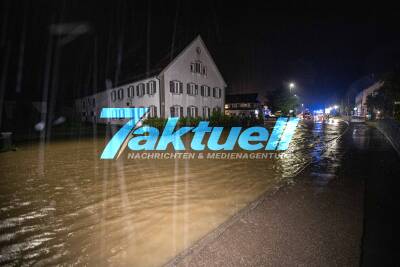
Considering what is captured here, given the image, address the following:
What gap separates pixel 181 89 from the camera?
3002 centimetres

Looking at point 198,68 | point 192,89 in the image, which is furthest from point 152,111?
point 198,68

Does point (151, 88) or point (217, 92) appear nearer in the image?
point (151, 88)

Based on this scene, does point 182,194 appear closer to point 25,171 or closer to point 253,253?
point 253,253

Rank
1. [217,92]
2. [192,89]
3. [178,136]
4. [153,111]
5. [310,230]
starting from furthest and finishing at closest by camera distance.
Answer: [217,92], [192,89], [153,111], [178,136], [310,230]

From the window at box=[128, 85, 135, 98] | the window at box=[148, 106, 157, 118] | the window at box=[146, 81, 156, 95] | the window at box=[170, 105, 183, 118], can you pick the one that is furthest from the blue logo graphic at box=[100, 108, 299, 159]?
the window at box=[170, 105, 183, 118]

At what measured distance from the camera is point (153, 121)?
23.2m

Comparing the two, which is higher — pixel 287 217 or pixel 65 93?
pixel 65 93

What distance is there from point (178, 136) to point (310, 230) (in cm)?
1554

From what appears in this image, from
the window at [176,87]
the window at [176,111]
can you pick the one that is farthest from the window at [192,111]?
the window at [176,87]

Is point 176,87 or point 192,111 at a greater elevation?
point 176,87

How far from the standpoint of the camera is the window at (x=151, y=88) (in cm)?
2842

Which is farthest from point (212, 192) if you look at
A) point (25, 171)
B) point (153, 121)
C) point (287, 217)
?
point (153, 121)

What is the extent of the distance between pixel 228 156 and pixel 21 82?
122 feet

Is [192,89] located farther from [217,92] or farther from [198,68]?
[217,92]
